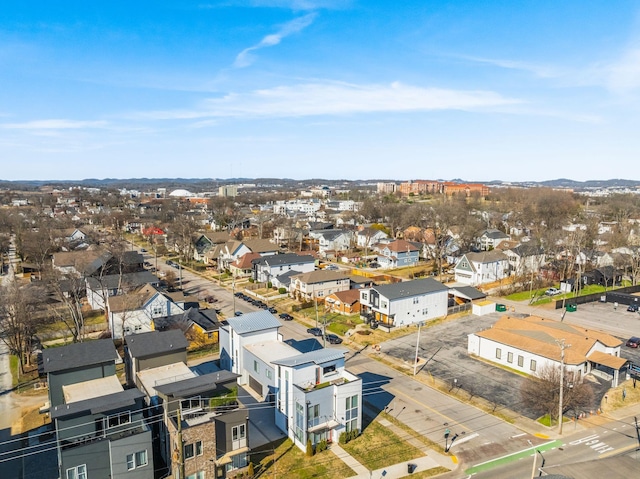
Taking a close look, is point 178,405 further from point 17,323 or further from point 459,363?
point 459,363

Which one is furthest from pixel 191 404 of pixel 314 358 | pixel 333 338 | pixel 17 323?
pixel 17 323

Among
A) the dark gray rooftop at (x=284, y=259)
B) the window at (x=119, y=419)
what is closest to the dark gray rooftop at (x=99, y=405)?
the window at (x=119, y=419)

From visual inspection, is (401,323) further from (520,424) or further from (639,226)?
(639,226)

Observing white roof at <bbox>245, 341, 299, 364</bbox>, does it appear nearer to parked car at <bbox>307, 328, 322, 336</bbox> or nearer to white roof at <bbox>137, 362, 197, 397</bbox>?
white roof at <bbox>137, 362, 197, 397</bbox>

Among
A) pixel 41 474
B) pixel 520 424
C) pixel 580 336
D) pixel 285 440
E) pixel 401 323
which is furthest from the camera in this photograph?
pixel 401 323

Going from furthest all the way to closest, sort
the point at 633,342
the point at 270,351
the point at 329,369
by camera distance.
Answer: the point at 633,342, the point at 270,351, the point at 329,369

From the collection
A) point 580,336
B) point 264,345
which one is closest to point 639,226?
point 580,336

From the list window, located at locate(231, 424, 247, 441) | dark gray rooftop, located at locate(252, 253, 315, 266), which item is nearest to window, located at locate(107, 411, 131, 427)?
window, located at locate(231, 424, 247, 441)
